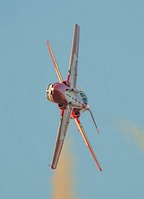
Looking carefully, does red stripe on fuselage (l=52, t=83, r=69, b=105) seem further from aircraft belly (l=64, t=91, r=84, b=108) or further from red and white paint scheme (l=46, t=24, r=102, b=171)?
aircraft belly (l=64, t=91, r=84, b=108)

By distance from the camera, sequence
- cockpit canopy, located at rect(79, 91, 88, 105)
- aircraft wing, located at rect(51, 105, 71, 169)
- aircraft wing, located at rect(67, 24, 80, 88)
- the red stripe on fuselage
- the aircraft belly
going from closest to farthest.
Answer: aircraft wing, located at rect(51, 105, 71, 169) → the red stripe on fuselage → the aircraft belly → aircraft wing, located at rect(67, 24, 80, 88) → cockpit canopy, located at rect(79, 91, 88, 105)

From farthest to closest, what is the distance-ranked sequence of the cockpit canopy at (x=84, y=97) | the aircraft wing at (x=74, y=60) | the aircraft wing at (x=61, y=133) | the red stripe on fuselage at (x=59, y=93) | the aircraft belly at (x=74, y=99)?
the cockpit canopy at (x=84, y=97), the aircraft wing at (x=74, y=60), the aircraft belly at (x=74, y=99), the red stripe on fuselage at (x=59, y=93), the aircraft wing at (x=61, y=133)

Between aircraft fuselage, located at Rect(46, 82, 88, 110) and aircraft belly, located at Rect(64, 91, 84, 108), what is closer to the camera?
aircraft fuselage, located at Rect(46, 82, 88, 110)

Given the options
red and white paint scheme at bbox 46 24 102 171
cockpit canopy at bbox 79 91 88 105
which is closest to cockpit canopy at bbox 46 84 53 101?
red and white paint scheme at bbox 46 24 102 171

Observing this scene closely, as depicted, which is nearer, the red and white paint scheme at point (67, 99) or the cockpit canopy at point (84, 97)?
the red and white paint scheme at point (67, 99)

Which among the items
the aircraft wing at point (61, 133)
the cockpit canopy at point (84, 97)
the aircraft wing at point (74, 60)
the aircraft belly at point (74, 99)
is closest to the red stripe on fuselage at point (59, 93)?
the aircraft belly at point (74, 99)

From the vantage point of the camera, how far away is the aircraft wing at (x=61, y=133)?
68.6m

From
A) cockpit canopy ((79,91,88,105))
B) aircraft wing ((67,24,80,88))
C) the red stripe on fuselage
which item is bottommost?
the red stripe on fuselage

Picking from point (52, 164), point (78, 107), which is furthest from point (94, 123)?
point (52, 164)

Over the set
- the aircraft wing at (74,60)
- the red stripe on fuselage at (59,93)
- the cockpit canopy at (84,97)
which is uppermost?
the aircraft wing at (74,60)

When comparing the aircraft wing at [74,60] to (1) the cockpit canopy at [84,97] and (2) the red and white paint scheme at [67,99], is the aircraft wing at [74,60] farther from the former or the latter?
(1) the cockpit canopy at [84,97]

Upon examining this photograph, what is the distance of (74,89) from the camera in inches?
2805

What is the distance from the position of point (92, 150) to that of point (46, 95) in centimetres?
729

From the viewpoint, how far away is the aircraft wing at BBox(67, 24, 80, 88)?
2842 inches
